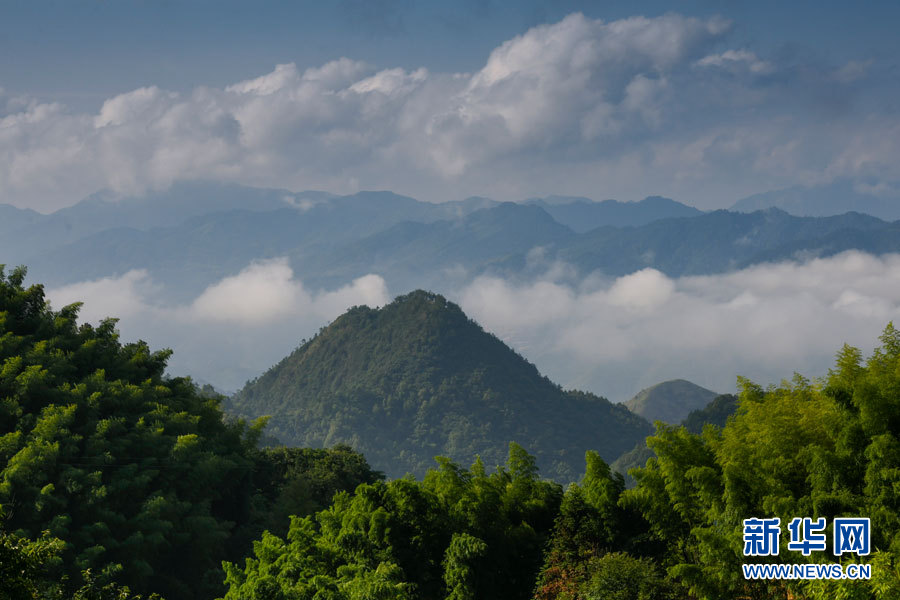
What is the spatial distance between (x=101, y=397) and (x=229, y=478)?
567 centimetres

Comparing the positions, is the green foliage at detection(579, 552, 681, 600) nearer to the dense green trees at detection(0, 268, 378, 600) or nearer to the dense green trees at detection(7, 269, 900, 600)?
the dense green trees at detection(7, 269, 900, 600)

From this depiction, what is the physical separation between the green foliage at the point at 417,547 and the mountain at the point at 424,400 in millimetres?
97233

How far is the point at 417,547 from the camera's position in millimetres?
18688

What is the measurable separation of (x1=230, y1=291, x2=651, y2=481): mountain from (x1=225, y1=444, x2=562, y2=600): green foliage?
97233 mm

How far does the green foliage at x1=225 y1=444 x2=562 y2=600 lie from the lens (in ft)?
57.8

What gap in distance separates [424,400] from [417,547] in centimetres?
11147

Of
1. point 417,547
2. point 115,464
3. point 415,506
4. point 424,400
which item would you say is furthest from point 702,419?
point 417,547

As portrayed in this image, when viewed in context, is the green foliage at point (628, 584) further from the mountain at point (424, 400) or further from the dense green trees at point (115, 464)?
the mountain at point (424, 400)

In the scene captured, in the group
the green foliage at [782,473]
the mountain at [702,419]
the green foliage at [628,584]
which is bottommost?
the green foliage at [628,584]

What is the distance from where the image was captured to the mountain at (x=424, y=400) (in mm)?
121875

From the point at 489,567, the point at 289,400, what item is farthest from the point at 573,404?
the point at 489,567

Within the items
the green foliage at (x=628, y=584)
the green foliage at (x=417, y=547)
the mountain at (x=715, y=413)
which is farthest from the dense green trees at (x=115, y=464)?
the mountain at (x=715, y=413)

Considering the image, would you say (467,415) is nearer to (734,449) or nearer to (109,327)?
(109,327)

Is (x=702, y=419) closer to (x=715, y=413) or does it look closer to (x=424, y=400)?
(x=715, y=413)
